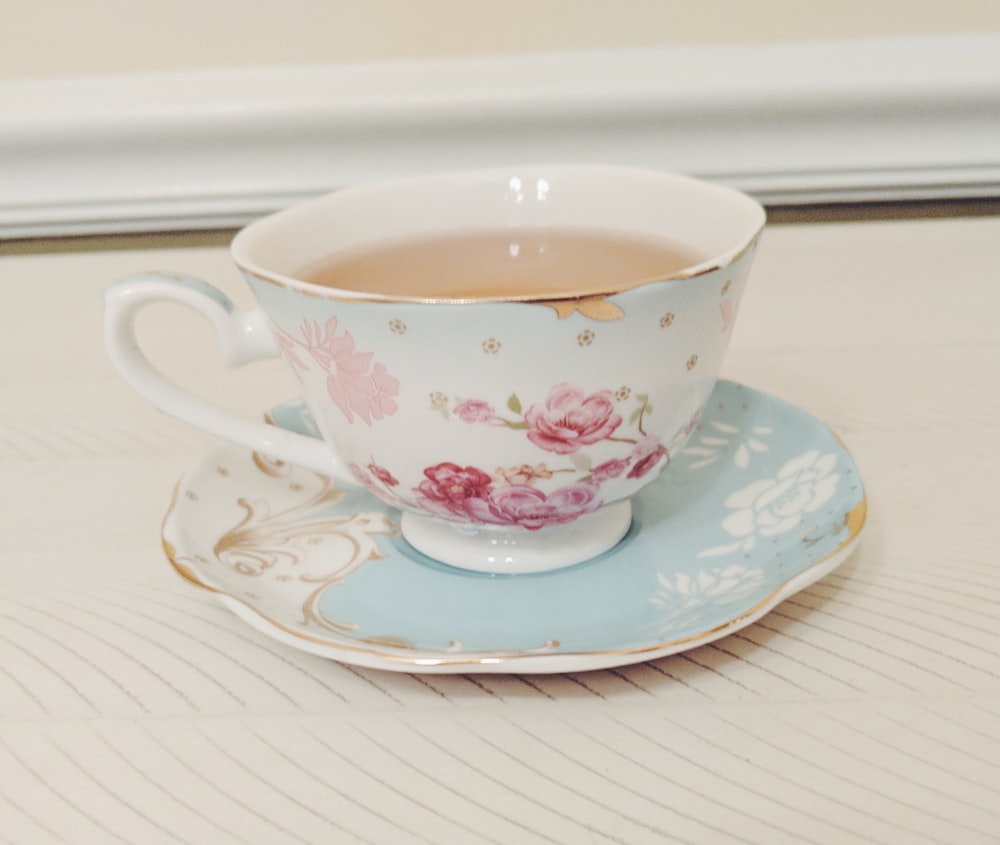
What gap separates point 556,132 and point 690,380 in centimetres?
45

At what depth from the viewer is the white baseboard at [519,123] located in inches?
27.5

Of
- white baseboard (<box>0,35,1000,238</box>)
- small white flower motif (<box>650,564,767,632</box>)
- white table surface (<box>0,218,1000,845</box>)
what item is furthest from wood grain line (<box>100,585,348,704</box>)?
white baseboard (<box>0,35,1000,238</box>)

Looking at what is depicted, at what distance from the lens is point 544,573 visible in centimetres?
34

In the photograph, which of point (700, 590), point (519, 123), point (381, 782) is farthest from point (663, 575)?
point (519, 123)

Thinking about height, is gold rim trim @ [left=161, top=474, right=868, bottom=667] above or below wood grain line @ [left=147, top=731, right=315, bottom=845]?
above

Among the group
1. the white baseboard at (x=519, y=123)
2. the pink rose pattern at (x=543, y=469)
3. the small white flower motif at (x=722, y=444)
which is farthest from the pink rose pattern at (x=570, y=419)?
the white baseboard at (x=519, y=123)

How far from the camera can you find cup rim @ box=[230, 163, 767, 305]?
274 mm

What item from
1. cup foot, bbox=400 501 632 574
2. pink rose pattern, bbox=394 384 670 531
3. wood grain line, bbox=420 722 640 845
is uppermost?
pink rose pattern, bbox=394 384 670 531

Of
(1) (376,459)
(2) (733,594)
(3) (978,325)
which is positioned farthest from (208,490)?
(3) (978,325)

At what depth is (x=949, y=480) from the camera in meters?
0.39

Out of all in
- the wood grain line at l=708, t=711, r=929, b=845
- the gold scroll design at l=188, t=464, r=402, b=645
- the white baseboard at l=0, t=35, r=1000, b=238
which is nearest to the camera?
the wood grain line at l=708, t=711, r=929, b=845

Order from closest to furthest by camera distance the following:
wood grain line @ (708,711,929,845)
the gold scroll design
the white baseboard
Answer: wood grain line @ (708,711,929,845) < the gold scroll design < the white baseboard

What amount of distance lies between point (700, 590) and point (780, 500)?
6cm

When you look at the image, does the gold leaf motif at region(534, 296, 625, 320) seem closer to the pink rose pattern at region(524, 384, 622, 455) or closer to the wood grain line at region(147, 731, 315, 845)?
the pink rose pattern at region(524, 384, 622, 455)
